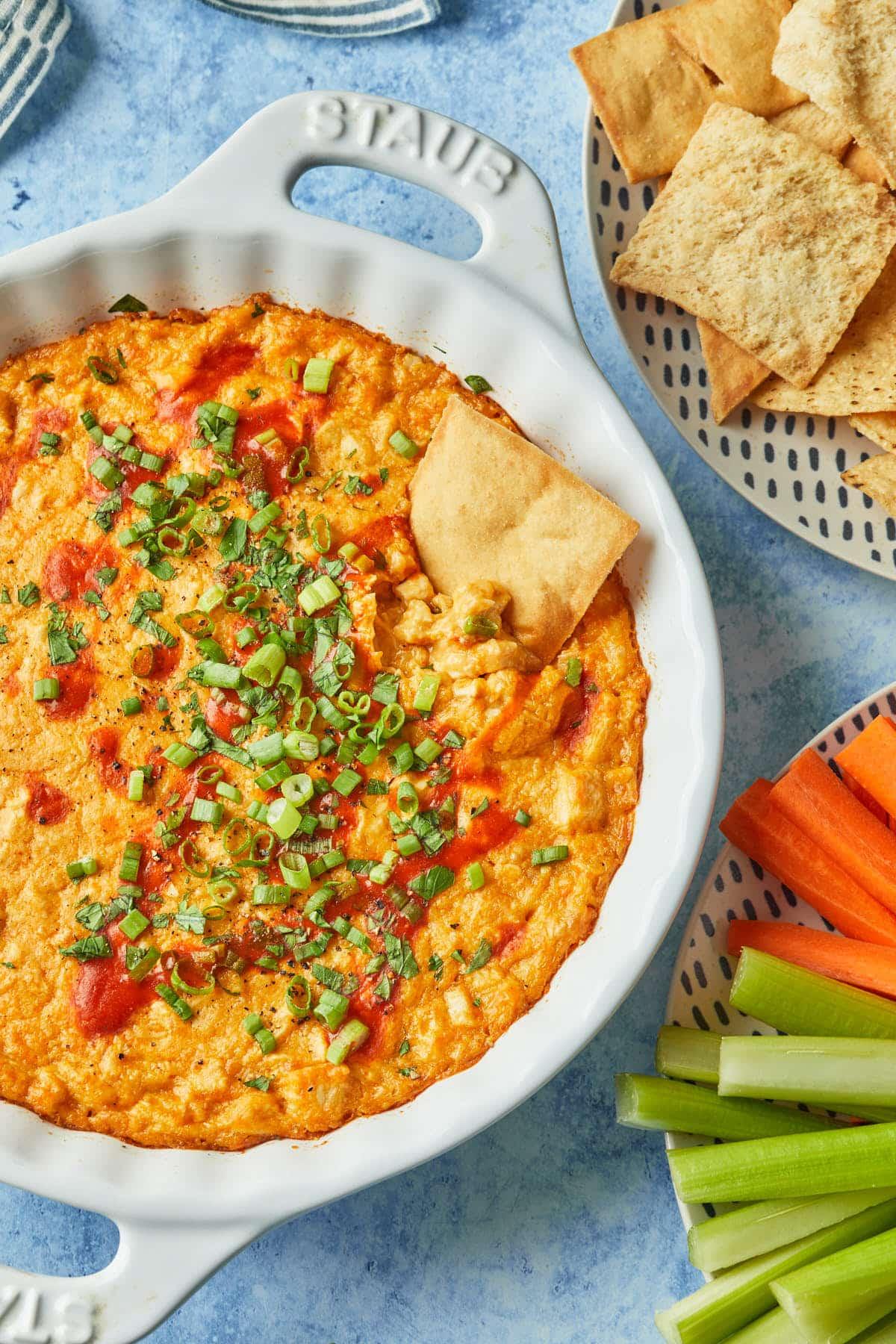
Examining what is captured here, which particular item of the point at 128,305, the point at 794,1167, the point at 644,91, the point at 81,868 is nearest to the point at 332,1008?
the point at 81,868

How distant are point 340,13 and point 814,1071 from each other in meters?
3.23

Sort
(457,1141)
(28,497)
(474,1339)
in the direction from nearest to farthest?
(457,1141) → (28,497) → (474,1339)

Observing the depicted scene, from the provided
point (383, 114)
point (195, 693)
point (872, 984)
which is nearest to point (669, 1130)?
point (872, 984)

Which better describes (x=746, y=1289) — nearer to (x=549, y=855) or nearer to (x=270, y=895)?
(x=549, y=855)

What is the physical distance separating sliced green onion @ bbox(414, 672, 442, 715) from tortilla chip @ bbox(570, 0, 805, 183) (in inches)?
59.2

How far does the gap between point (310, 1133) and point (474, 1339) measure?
0.94 m

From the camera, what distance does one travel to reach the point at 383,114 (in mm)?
2887

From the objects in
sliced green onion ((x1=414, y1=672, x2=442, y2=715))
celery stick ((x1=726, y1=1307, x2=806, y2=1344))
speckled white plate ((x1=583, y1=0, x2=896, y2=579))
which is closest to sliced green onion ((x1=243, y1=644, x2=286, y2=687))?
sliced green onion ((x1=414, y1=672, x2=442, y2=715))

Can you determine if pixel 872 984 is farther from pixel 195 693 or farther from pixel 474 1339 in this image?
pixel 195 693

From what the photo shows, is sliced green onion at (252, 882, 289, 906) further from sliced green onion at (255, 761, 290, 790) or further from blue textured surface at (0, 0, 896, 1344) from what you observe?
blue textured surface at (0, 0, 896, 1344)

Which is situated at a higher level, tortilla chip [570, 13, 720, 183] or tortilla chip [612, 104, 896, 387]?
tortilla chip [570, 13, 720, 183]

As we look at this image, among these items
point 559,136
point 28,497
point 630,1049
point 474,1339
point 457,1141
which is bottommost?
point 474,1339

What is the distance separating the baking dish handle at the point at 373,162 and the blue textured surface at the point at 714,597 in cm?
56

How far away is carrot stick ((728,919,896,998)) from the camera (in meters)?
3.14
